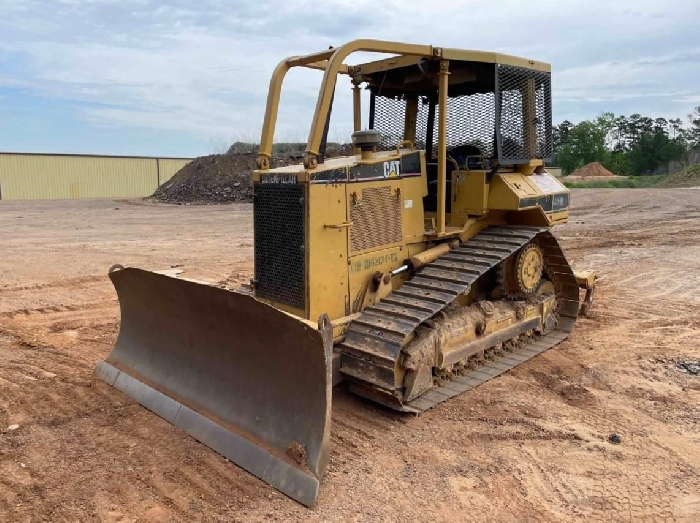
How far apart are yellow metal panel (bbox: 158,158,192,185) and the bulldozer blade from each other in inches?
1534

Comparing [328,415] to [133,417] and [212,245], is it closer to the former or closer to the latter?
[133,417]

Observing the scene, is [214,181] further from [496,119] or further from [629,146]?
[629,146]

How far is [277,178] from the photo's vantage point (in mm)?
4902

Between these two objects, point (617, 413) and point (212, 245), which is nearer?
point (617, 413)

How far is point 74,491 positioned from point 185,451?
0.77 meters

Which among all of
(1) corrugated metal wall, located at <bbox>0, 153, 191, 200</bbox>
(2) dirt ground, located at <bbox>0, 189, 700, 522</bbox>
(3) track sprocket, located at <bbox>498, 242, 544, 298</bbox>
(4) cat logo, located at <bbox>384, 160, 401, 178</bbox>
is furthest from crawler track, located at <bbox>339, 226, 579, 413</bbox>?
(1) corrugated metal wall, located at <bbox>0, 153, 191, 200</bbox>

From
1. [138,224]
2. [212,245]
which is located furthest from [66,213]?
[212,245]

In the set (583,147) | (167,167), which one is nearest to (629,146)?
(583,147)

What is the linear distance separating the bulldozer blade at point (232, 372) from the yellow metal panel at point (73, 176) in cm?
3636

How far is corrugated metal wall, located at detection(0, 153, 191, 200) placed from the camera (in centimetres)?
3666

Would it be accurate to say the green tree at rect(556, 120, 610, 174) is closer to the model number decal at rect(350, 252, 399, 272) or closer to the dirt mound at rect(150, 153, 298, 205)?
the dirt mound at rect(150, 153, 298, 205)

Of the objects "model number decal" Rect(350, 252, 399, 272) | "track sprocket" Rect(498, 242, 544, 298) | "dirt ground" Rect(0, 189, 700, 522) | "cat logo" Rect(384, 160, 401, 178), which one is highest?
"cat logo" Rect(384, 160, 401, 178)

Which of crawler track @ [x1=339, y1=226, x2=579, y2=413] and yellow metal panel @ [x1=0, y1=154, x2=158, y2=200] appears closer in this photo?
crawler track @ [x1=339, y1=226, x2=579, y2=413]

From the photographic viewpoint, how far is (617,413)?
16.1ft
